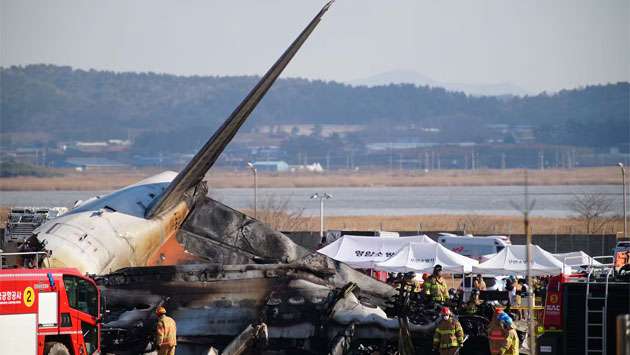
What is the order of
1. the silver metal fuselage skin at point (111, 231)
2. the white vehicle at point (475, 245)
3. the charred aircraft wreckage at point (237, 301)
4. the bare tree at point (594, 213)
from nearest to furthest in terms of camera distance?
the charred aircraft wreckage at point (237, 301) → the silver metal fuselage skin at point (111, 231) → the white vehicle at point (475, 245) → the bare tree at point (594, 213)

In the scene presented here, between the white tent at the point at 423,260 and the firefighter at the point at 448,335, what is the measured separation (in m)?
20.9

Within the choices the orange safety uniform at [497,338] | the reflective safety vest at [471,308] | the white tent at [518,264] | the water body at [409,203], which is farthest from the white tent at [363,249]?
the water body at [409,203]

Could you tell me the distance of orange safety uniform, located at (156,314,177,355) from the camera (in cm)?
2431

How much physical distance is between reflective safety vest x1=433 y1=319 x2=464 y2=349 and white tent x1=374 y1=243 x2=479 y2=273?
20962mm

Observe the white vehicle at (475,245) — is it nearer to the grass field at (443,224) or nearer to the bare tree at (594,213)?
the grass field at (443,224)

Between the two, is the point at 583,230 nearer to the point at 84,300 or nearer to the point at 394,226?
the point at 394,226

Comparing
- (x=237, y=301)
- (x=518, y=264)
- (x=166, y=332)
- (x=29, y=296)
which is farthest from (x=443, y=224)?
(x=29, y=296)

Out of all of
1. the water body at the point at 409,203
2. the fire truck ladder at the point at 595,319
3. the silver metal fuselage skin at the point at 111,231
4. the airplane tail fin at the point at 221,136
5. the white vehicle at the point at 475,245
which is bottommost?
the water body at the point at 409,203

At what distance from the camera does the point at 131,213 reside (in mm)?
33750

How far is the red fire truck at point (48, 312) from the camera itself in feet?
74.1

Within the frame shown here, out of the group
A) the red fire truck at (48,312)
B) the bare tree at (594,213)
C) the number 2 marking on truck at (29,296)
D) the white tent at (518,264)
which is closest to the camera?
the red fire truck at (48,312)

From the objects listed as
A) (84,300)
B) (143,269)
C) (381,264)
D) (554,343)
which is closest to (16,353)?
(84,300)

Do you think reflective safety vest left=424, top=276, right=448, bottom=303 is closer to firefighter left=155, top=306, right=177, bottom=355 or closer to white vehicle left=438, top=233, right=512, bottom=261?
firefighter left=155, top=306, right=177, bottom=355

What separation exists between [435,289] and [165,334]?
8.81 meters
